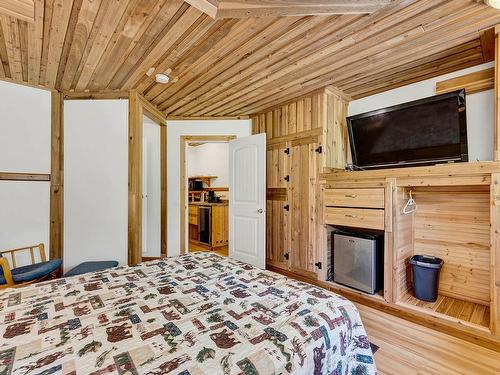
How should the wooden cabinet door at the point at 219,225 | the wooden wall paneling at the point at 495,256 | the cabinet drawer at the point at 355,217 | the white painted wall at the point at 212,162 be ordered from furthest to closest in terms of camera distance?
the white painted wall at the point at 212,162 < the wooden cabinet door at the point at 219,225 < the cabinet drawer at the point at 355,217 < the wooden wall paneling at the point at 495,256

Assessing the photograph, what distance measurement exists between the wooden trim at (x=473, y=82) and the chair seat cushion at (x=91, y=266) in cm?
394

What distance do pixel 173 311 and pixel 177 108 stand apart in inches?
128

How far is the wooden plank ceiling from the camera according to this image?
5.88 ft

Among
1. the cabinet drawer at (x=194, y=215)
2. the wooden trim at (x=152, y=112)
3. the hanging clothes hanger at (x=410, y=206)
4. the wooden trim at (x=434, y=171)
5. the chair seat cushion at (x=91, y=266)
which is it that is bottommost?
the chair seat cushion at (x=91, y=266)

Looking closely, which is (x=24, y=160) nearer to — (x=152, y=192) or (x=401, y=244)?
(x=152, y=192)

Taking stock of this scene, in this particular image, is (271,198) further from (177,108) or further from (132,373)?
(132,373)

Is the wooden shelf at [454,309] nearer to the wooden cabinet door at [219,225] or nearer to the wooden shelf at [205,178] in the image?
the wooden cabinet door at [219,225]

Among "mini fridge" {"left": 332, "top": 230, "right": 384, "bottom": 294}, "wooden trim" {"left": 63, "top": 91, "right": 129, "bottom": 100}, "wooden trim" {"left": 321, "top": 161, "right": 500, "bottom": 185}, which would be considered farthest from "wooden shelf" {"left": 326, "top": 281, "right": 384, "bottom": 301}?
"wooden trim" {"left": 63, "top": 91, "right": 129, "bottom": 100}

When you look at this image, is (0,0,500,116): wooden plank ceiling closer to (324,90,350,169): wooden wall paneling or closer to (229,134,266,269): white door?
(324,90,350,169): wooden wall paneling

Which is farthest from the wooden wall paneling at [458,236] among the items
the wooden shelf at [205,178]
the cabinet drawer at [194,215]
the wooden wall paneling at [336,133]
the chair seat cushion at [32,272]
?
the wooden shelf at [205,178]

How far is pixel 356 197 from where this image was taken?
8.86 feet

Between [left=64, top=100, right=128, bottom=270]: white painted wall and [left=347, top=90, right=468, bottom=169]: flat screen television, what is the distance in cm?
280

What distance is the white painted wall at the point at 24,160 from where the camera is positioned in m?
2.76

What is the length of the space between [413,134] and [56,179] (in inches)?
156
